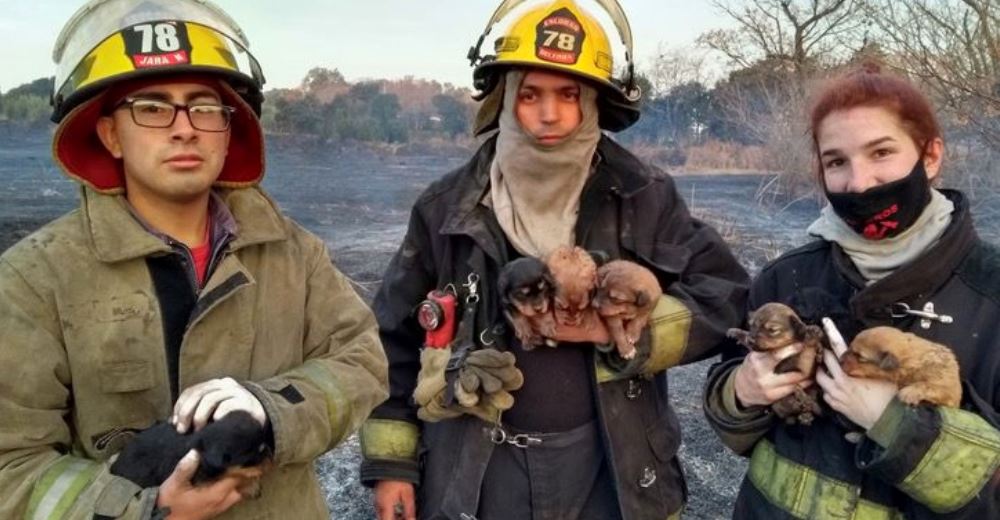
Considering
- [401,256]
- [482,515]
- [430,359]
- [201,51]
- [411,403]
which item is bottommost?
[482,515]

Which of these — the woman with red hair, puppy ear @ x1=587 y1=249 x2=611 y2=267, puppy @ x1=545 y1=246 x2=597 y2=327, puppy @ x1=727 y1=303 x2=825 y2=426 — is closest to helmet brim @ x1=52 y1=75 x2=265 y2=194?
puppy @ x1=545 y1=246 x2=597 y2=327

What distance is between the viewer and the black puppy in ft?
5.87

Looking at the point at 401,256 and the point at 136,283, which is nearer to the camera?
the point at 136,283

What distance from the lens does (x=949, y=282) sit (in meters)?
2.18

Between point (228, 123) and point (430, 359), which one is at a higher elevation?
point (228, 123)

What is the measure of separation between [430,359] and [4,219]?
6.55 meters

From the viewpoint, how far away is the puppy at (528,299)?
2.34m

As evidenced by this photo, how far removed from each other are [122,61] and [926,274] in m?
2.28

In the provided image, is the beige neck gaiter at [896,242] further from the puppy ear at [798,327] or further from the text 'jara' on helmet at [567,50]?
the text 'jara' on helmet at [567,50]

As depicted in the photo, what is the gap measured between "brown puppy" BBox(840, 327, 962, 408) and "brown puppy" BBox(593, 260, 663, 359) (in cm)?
62

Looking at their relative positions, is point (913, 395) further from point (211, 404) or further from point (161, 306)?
point (161, 306)

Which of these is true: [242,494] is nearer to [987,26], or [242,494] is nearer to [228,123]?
[228,123]

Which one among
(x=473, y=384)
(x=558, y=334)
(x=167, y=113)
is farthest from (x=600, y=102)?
(x=167, y=113)

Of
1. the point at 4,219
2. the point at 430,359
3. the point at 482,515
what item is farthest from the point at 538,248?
the point at 4,219
